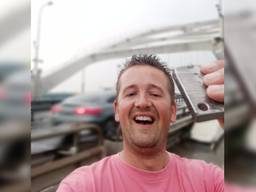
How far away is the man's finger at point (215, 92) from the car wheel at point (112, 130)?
1.00 feet

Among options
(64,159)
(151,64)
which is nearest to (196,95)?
(151,64)

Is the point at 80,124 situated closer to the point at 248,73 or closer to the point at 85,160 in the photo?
the point at 85,160

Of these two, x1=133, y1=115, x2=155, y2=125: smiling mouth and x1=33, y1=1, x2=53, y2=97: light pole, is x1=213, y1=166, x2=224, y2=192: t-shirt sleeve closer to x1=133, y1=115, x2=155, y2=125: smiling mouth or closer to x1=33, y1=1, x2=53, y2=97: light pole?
x1=133, y1=115, x2=155, y2=125: smiling mouth

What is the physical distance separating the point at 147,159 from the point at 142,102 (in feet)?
0.67

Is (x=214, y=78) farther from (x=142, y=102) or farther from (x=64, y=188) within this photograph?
(x=64, y=188)

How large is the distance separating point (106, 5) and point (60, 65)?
245 millimetres

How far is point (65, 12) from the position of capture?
111 cm

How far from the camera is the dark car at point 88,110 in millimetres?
1048

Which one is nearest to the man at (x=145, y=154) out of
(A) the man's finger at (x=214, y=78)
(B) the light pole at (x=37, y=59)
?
(A) the man's finger at (x=214, y=78)

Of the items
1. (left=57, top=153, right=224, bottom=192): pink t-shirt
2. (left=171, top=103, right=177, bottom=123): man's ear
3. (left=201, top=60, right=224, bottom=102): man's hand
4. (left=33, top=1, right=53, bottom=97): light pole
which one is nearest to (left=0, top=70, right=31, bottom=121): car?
(left=33, top=1, right=53, bottom=97): light pole

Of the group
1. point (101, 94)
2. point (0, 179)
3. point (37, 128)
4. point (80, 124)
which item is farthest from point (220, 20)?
point (0, 179)

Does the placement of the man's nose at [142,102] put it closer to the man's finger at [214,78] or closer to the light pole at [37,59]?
the man's finger at [214,78]

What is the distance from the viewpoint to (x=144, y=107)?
103 cm

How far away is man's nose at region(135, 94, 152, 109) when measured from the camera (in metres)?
1.03
